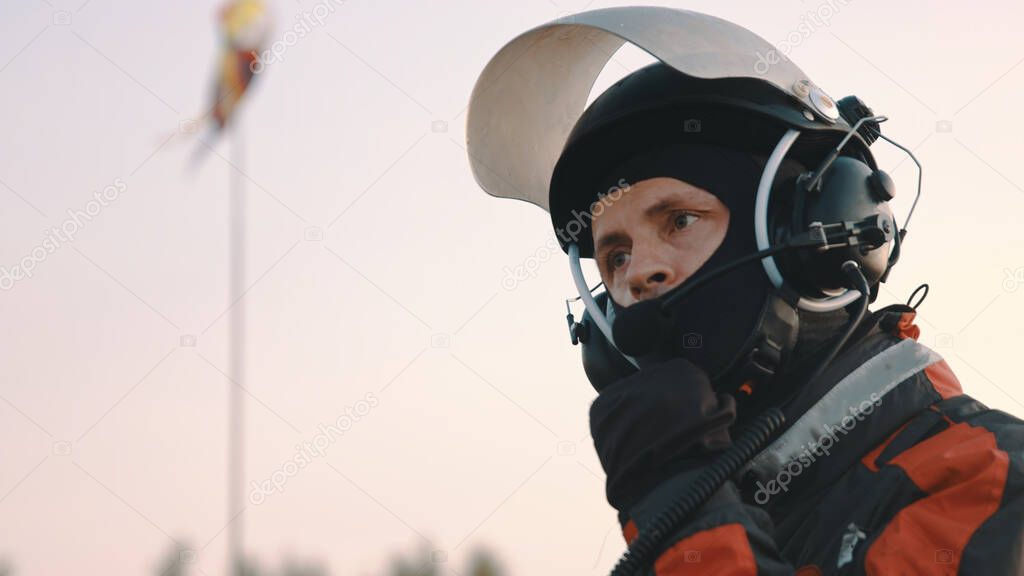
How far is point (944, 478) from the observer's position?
92.4 inches

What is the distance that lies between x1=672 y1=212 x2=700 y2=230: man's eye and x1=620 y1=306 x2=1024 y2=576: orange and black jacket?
460 millimetres

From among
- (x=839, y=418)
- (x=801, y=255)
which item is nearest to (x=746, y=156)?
(x=801, y=255)

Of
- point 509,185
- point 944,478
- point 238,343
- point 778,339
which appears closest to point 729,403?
point 778,339

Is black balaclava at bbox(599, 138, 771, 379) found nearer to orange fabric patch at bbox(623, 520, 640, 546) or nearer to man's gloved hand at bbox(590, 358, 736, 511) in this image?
man's gloved hand at bbox(590, 358, 736, 511)

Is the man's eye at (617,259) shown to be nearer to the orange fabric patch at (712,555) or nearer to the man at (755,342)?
the man at (755,342)

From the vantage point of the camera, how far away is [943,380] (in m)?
2.58

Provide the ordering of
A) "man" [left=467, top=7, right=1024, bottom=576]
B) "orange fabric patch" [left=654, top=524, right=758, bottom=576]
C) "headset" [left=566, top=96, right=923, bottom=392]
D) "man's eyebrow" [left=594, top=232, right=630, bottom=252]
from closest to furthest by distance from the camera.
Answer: "orange fabric patch" [left=654, top=524, right=758, bottom=576]
"man" [left=467, top=7, right=1024, bottom=576]
"headset" [left=566, top=96, right=923, bottom=392]
"man's eyebrow" [left=594, top=232, right=630, bottom=252]

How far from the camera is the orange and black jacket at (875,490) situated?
2252 mm

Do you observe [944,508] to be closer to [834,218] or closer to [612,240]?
[834,218]

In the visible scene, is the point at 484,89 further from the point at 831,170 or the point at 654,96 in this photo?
the point at 831,170

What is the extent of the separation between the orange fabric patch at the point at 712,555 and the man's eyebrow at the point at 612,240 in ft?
2.88

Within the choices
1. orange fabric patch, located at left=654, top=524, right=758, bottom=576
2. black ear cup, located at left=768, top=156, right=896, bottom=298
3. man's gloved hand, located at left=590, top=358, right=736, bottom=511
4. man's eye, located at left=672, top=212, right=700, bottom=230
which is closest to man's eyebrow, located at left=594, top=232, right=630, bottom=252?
man's eye, located at left=672, top=212, right=700, bottom=230

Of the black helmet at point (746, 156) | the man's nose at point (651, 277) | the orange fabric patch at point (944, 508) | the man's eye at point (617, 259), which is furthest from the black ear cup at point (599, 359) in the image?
the orange fabric patch at point (944, 508)

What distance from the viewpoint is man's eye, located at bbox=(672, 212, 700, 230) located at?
113 inches
